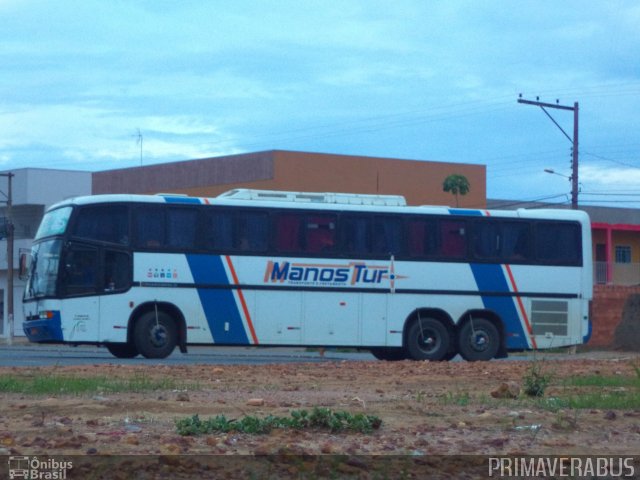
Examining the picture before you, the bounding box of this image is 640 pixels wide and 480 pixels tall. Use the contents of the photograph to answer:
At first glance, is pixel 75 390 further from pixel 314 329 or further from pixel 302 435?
pixel 314 329

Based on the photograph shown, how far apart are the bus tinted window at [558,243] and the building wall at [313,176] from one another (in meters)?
21.5

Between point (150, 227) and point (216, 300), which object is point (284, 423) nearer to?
point (216, 300)

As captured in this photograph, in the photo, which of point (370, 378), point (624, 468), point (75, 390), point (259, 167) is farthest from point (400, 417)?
point (259, 167)

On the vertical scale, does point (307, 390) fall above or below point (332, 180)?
below

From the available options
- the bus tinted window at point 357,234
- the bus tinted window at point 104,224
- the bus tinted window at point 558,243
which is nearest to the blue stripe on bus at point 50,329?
the bus tinted window at point 104,224

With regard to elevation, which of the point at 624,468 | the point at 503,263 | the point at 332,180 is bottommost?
the point at 624,468

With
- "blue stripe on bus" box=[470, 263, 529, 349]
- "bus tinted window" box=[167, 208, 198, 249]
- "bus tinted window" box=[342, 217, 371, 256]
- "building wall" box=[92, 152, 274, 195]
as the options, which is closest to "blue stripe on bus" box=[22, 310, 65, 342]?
"bus tinted window" box=[167, 208, 198, 249]

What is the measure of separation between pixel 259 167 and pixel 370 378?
30.0 metres

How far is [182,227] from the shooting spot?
21.0m

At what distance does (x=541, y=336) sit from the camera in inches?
883

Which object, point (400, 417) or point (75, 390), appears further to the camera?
point (75, 390)

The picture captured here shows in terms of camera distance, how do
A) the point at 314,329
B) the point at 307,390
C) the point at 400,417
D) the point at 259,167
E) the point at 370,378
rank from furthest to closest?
the point at 259,167, the point at 314,329, the point at 370,378, the point at 307,390, the point at 400,417

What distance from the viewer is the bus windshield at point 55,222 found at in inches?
813

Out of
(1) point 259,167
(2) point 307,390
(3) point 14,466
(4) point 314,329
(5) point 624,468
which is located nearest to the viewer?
(3) point 14,466
